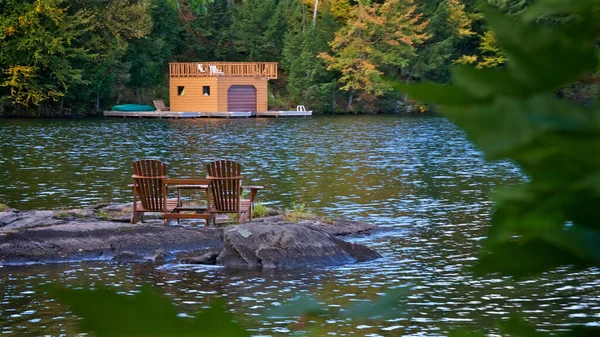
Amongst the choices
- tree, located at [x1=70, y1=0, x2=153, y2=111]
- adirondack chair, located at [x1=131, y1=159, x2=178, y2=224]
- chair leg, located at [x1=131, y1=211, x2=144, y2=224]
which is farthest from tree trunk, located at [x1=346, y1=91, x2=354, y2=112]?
adirondack chair, located at [x1=131, y1=159, x2=178, y2=224]

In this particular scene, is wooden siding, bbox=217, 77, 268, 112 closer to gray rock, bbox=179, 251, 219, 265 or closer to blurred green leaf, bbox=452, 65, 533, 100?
gray rock, bbox=179, 251, 219, 265

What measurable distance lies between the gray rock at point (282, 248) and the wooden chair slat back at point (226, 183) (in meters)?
1.07

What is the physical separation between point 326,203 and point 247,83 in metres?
35.5

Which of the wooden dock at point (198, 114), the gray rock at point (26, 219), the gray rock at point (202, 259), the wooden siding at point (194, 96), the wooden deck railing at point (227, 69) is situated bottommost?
the gray rock at point (202, 259)

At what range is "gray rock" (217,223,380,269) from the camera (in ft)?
36.1

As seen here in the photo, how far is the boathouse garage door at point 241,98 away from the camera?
52.6m

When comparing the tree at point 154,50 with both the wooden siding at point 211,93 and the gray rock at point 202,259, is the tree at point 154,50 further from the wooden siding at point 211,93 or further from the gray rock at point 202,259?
the gray rock at point 202,259

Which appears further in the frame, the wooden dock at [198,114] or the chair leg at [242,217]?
the wooden dock at [198,114]

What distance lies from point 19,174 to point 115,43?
27.8 meters

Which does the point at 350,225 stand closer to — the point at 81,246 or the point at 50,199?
the point at 81,246

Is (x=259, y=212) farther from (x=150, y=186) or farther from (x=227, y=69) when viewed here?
(x=227, y=69)

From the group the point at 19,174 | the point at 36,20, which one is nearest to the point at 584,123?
the point at 19,174

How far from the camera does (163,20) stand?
171 ft

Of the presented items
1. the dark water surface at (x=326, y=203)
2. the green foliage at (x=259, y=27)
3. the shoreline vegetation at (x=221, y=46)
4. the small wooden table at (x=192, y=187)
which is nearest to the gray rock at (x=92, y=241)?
the small wooden table at (x=192, y=187)
